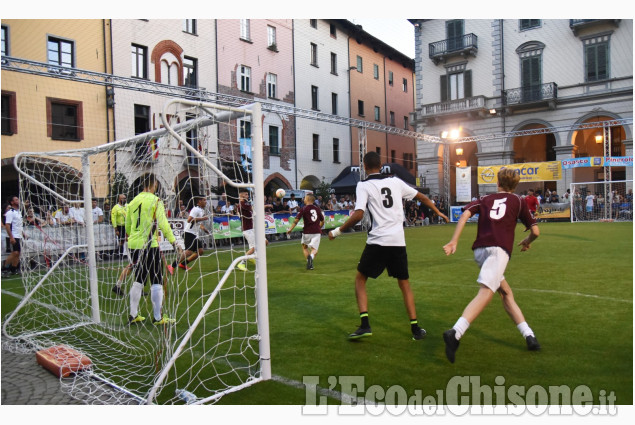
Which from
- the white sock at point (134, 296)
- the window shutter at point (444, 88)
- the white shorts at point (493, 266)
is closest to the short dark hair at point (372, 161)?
the white shorts at point (493, 266)

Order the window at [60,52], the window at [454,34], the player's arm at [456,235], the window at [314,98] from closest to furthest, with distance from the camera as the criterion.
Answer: the player's arm at [456,235] < the window at [60,52] < the window at [314,98] < the window at [454,34]

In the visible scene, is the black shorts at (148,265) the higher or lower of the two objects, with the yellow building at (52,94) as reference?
lower

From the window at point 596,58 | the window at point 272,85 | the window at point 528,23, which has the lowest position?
the window at point 272,85

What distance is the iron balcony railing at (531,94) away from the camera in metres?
34.2

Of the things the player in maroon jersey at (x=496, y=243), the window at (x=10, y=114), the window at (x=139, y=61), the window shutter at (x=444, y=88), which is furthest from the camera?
the window shutter at (x=444, y=88)

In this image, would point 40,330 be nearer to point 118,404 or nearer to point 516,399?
point 118,404

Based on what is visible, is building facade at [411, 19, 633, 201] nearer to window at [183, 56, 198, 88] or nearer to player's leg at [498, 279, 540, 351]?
window at [183, 56, 198, 88]

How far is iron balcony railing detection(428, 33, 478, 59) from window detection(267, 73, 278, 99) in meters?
13.1

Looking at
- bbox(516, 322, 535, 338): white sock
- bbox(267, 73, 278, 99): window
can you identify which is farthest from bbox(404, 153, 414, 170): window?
bbox(516, 322, 535, 338): white sock

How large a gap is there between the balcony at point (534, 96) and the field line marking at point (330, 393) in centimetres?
3409

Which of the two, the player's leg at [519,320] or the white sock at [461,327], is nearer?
the white sock at [461,327]

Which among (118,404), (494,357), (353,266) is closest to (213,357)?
(118,404)

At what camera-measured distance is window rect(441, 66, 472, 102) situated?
124 ft

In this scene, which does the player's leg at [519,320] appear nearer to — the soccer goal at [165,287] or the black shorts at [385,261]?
the black shorts at [385,261]
